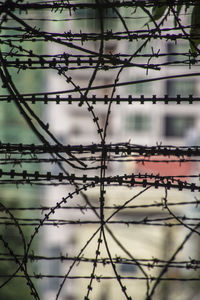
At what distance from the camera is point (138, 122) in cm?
1678

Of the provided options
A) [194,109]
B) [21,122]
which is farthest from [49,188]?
[194,109]

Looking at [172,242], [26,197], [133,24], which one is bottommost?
[172,242]

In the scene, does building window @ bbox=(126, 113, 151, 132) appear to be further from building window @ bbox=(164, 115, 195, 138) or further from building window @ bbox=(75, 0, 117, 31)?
building window @ bbox=(75, 0, 117, 31)

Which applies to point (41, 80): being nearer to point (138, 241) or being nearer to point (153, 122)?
point (153, 122)

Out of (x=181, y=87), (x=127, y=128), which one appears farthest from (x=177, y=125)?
(x=127, y=128)

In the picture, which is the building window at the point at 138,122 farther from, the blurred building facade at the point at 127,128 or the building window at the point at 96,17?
the building window at the point at 96,17

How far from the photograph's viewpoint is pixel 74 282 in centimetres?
1341

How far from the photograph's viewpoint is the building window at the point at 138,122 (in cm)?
1659

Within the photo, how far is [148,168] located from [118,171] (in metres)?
3.34

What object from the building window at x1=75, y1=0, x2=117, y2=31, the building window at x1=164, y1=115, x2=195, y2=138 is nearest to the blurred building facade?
the building window at x1=164, y1=115, x2=195, y2=138

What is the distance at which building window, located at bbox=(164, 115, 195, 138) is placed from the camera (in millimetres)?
16906

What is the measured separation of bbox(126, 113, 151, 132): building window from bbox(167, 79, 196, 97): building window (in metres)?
1.57

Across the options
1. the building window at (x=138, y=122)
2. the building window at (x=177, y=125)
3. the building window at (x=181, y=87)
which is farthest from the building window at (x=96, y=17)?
the building window at (x=177, y=125)

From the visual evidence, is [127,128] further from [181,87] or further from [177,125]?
[181,87]
